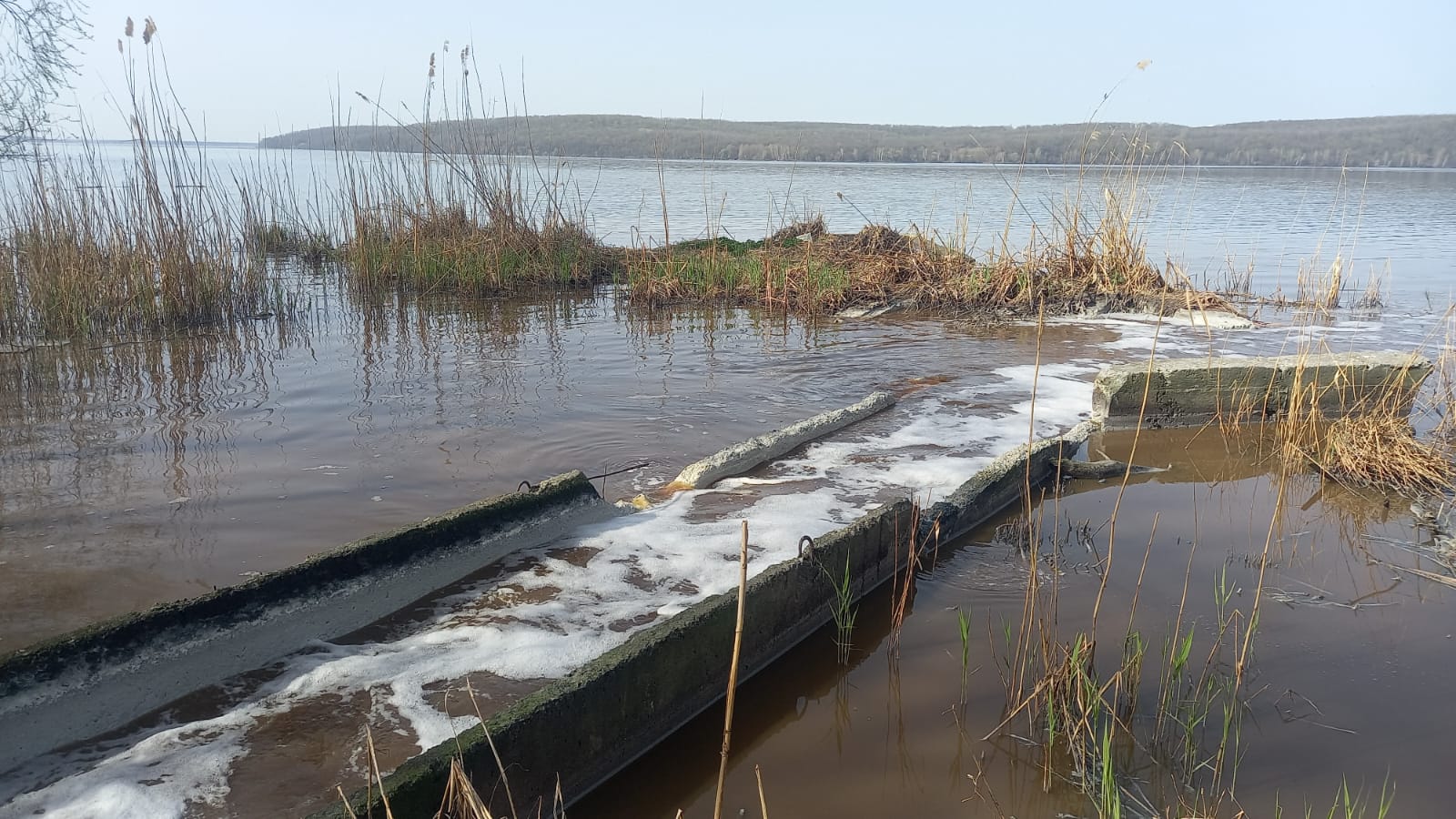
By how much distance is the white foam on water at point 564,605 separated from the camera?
233 cm

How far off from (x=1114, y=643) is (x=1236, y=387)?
3.28m

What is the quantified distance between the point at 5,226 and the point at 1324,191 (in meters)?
37.0

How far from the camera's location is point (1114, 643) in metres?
3.18

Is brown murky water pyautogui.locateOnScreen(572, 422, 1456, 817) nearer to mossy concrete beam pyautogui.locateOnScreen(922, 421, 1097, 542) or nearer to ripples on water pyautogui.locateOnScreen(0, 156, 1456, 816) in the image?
mossy concrete beam pyautogui.locateOnScreen(922, 421, 1097, 542)

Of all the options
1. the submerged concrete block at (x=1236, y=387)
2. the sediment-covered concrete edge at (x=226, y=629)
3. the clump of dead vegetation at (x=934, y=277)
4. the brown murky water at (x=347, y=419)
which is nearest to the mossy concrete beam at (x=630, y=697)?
the sediment-covered concrete edge at (x=226, y=629)

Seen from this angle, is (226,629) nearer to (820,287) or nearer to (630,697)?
(630,697)

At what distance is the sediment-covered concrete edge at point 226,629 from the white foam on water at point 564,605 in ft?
0.38

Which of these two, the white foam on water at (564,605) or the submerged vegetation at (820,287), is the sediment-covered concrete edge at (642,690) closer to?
the submerged vegetation at (820,287)

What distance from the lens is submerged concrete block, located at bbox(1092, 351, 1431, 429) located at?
553 centimetres

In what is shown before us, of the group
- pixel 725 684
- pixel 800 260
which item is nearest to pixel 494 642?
pixel 725 684

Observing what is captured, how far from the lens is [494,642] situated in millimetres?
3010

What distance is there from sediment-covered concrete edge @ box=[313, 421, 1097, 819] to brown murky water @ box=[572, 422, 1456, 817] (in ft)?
0.27

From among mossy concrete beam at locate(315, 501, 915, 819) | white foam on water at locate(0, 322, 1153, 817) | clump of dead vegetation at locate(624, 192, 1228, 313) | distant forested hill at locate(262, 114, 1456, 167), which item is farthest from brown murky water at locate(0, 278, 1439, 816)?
distant forested hill at locate(262, 114, 1456, 167)

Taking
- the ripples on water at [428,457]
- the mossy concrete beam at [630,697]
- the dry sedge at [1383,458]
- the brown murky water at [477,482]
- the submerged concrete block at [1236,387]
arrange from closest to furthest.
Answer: the mossy concrete beam at [630,697]
the brown murky water at [477,482]
the ripples on water at [428,457]
the dry sedge at [1383,458]
the submerged concrete block at [1236,387]
